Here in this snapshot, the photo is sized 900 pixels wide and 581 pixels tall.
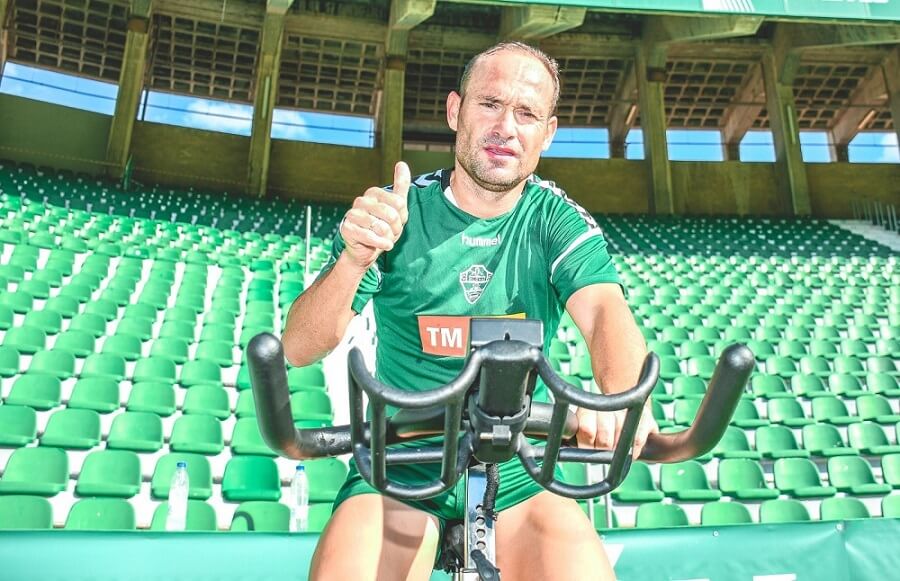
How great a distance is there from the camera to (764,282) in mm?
11930

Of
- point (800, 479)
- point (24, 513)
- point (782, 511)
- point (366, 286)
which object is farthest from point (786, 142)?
point (366, 286)

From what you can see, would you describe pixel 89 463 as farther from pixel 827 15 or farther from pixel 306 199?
pixel 306 199

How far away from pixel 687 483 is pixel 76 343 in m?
5.23

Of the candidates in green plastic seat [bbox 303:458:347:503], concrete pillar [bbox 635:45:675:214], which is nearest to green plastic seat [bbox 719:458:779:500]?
green plastic seat [bbox 303:458:347:503]

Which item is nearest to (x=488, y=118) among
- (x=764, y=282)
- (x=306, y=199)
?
(x=764, y=282)

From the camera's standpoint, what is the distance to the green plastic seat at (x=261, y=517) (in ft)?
12.5

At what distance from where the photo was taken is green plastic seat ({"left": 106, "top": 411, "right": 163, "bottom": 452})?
4.76 m

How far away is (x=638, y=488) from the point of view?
16.7 ft

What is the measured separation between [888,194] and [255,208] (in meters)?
18.0

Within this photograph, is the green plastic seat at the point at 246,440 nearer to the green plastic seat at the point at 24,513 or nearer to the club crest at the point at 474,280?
the green plastic seat at the point at 24,513

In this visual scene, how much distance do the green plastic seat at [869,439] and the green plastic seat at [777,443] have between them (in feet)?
1.72

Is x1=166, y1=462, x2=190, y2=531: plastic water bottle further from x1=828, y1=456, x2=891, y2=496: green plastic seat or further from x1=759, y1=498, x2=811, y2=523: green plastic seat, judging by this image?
x1=828, y1=456, x2=891, y2=496: green plastic seat

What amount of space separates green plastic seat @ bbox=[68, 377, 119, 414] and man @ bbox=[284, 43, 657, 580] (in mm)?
4439

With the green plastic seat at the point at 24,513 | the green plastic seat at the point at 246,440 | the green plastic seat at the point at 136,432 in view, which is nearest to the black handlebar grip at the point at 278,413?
the green plastic seat at the point at 24,513
